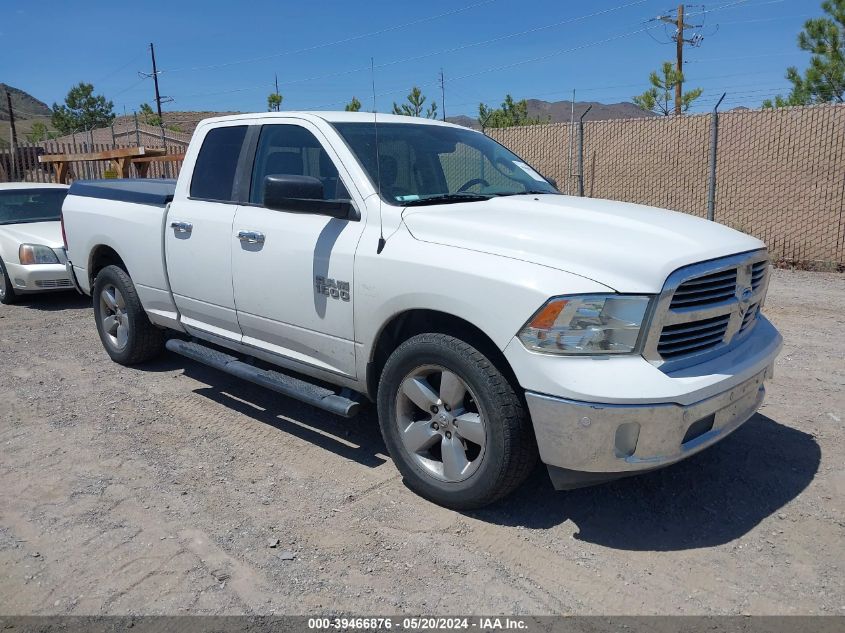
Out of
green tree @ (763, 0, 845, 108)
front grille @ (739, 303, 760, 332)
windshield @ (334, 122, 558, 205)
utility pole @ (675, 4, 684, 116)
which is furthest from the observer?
utility pole @ (675, 4, 684, 116)

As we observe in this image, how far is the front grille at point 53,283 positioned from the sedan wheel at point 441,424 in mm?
6970

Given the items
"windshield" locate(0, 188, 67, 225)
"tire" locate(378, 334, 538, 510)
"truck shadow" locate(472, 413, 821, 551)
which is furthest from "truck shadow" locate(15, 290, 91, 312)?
"truck shadow" locate(472, 413, 821, 551)

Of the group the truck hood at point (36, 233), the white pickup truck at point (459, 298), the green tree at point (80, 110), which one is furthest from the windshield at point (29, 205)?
the green tree at point (80, 110)

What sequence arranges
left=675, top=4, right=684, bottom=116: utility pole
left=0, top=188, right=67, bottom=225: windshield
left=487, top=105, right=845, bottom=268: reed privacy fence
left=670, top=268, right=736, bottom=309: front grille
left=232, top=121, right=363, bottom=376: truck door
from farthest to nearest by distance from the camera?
A: left=675, top=4, right=684, bottom=116: utility pole < left=487, top=105, right=845, bottom=268: reed privacy fence < left=0, top=188, right=67, bottom=225: windshield < left=232, top=121, right=363, bottom=376: truck door < left=670, top=268, right=736, bottom=309: front grille

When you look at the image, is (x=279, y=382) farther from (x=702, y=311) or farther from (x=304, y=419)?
(x=702, y=311)

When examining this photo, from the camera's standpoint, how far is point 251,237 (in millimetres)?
4555

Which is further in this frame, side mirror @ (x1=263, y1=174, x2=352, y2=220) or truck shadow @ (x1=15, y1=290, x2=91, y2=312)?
truck shadow @ (x1=15, y1=290, x2=91, y2=312)

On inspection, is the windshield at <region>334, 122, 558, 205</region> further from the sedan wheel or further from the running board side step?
the running board side step

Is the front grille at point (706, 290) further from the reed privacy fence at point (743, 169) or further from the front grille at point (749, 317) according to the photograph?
the reed privacy fence at point (743, 169)

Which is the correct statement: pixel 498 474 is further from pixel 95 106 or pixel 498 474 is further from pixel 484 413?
pixel 95 106

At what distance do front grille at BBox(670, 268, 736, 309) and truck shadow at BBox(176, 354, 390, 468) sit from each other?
80.6 inches

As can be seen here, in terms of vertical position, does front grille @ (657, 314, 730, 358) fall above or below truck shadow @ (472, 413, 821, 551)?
above

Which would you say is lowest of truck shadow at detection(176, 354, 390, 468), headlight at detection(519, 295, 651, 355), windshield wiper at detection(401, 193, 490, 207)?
truck shadow at detection(176, 354, 390, 468)

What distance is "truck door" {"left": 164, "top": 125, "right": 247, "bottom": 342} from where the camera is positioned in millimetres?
4845
